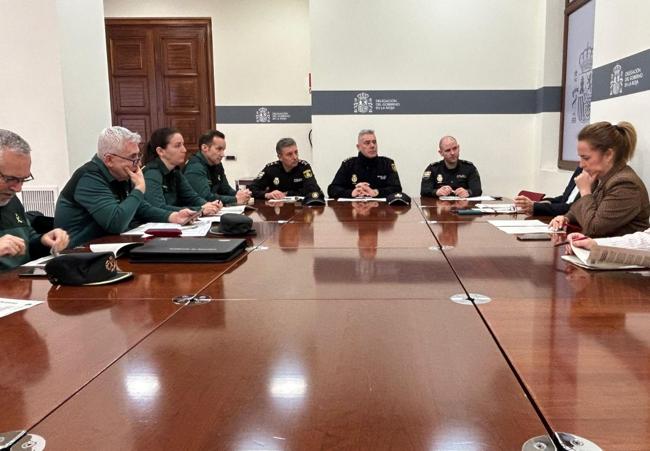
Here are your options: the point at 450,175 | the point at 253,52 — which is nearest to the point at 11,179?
the point at 450,175

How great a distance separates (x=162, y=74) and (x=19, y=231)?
540 centimetres

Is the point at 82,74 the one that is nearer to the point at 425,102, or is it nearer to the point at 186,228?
the point at 186,228

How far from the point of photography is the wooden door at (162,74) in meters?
7.01

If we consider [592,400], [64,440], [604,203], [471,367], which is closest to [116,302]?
[64,440]

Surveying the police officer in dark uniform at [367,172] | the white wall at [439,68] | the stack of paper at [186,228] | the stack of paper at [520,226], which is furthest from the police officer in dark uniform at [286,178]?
the stack of paper at [520,226]

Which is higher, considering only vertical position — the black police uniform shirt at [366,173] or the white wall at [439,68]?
the white wall at [439,68]

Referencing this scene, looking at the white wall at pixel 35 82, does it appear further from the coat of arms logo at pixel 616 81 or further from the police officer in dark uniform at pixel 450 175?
the coat of arms logo at pixel 616 81

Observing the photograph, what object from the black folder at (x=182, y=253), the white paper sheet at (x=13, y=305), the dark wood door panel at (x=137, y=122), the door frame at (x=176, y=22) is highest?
the door frame at (x=176, y=22)

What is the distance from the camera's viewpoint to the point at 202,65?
707 cm

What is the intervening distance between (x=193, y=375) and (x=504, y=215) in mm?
2472

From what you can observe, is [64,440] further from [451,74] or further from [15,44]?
[451,74]

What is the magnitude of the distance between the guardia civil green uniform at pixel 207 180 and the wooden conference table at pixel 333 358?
233 centimetres

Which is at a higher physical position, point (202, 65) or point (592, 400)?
point (202, 65)

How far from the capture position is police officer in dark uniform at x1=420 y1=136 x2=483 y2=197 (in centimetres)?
452
